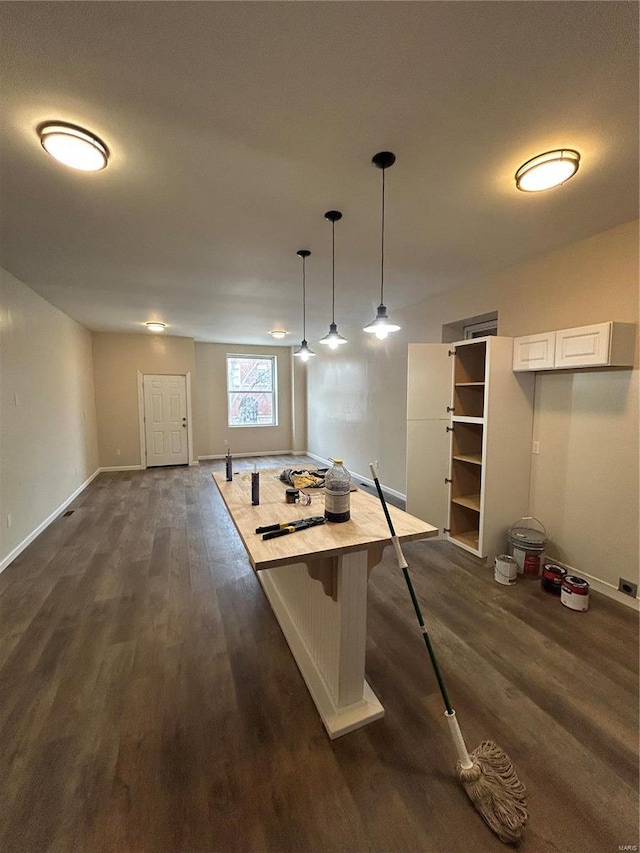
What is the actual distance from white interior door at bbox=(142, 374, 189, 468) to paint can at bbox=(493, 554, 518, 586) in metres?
6.21

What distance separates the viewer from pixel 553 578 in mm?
2600

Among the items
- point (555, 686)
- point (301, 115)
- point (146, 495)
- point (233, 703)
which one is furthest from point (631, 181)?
point (146, 495)

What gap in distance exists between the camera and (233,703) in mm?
1698

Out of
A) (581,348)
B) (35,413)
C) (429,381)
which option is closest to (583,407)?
(581,348)

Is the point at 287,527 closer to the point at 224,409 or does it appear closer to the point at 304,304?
the point at 304,304

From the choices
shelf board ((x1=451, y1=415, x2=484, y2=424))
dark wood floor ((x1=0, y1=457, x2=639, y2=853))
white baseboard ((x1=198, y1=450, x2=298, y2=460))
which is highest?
shelf board ((x1=451, y1=415, x2=484, y2=424))

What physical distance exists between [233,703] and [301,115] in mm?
2708

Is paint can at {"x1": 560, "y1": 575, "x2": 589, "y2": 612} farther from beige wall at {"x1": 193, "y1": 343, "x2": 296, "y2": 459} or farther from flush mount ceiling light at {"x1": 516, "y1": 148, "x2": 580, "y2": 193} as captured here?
beige wall at {"x1": 193, "y1": 343, "x2": 296, "y2": 459}

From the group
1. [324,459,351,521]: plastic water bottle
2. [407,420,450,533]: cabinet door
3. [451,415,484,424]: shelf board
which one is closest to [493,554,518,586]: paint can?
[407,420,450,533]: cabinet door

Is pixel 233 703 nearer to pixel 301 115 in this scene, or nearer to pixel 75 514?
pixel 301 115

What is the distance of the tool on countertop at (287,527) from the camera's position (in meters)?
1.52

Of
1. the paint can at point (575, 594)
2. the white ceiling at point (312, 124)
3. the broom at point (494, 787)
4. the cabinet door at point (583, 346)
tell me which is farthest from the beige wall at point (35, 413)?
the cabinet door at point (583, 346)

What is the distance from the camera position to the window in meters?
7.90

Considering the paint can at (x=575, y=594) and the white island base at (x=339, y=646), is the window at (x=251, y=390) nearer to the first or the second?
the white island base at (x=339, y=646)
